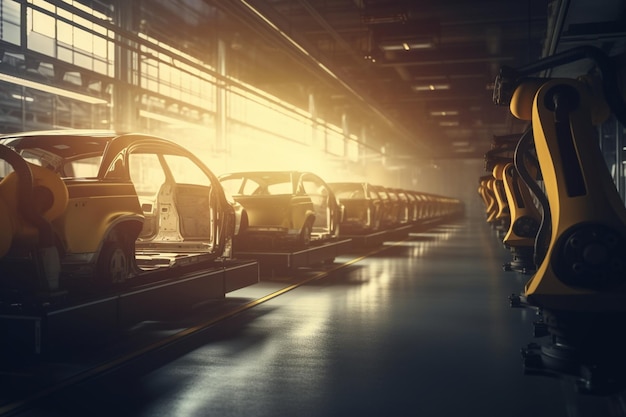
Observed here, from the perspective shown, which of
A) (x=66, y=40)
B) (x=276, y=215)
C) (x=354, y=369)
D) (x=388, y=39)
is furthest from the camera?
(x=66, y=40)

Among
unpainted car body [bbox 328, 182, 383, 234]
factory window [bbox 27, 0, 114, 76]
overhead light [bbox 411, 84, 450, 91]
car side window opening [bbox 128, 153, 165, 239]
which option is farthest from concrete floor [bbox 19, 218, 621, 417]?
overhead light [bbox 411, 84, 450, 91]

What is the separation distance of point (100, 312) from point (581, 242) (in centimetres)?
367

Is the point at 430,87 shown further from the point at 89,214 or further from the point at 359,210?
the point at 89,214

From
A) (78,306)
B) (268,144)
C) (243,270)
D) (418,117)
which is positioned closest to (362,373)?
(78,306)

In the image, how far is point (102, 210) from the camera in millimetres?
5812

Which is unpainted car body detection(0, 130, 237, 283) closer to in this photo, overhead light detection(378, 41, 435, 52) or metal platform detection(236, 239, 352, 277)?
metal platform detection(236, 239, 352, 277)

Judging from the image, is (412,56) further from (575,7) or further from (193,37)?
(575,7)

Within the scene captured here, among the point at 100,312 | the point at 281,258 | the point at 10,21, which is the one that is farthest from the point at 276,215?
the point at 10,21

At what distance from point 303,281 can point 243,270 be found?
7.45ft

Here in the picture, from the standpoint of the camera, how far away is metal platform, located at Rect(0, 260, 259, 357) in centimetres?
477

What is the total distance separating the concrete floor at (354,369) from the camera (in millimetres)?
4016

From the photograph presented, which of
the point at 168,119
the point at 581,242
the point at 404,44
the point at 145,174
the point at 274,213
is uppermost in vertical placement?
the point at 404,44

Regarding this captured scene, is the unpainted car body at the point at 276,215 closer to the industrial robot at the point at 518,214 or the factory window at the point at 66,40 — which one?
the industrial robot at the point at 518,214

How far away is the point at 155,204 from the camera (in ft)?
28.6
